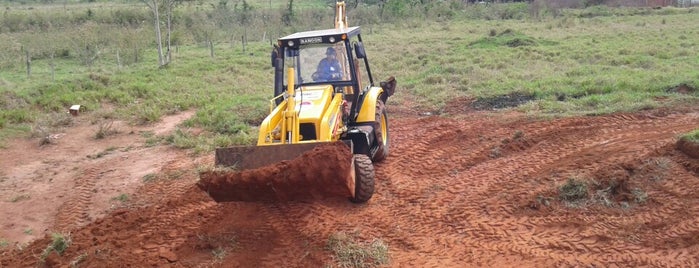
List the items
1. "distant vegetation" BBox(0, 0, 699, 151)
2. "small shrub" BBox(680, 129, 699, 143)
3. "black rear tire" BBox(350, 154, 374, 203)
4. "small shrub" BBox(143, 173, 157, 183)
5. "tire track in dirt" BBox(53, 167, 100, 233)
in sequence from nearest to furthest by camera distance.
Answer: "black rear tire" BBox(350, 154, 374, 203) < "small shrub" BBox(680, 129, 699, 143) < "tire track in dirt" BBox(53, 167, 100, 233) < "small shrub" BBox(143, 173, 157, 183) < "distant vegetation" BBox(0, 0, 699, 151)

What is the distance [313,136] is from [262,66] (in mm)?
13484

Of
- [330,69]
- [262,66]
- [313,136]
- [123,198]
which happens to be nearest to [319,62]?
[330,69]

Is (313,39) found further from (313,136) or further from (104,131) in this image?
(104,131)

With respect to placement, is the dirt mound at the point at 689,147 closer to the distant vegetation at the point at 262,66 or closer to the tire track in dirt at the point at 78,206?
the distant vegetation at the point at 262,66

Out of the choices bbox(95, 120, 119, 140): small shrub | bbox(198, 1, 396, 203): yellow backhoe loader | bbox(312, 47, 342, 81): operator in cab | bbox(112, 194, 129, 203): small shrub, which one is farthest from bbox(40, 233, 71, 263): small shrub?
bbox(95, 120, 119, 140): small shrub

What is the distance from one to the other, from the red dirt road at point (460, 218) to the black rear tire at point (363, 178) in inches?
8.1

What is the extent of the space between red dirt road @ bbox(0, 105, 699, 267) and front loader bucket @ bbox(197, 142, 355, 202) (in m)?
0.40

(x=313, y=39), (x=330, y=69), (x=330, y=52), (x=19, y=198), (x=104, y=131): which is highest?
(x=313, y=39)

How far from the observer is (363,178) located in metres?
6.62

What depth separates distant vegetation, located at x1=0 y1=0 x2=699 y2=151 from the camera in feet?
40.8

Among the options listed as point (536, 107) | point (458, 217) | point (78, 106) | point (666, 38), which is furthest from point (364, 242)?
point (666, 38)

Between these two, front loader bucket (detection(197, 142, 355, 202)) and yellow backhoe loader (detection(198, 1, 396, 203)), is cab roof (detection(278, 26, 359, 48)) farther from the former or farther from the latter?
front loader bucket (detection(197, 142, 355, 202))

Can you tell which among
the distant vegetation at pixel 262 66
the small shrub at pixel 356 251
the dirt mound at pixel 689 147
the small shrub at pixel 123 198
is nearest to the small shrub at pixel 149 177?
the small shrub at pixel 123 198

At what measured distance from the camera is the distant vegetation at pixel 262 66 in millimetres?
12430
